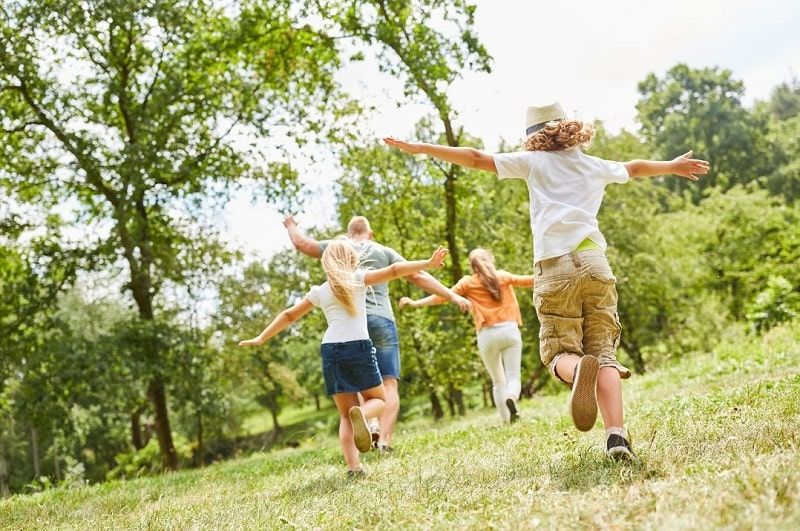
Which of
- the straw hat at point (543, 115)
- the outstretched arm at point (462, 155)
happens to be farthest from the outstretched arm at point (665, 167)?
the outstretched arm at point (462, 155)

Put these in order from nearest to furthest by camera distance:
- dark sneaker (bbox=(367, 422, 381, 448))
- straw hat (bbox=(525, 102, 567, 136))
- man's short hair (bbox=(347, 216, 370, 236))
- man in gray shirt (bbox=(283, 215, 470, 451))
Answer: straw hat (bbox=(525, 102, 567, 136))
dark sneaker (bbox=(367, 422, 381, 448))
man in gray shirt (bbox=(283, 215, 470, 451))
man's short hair (bbox=(347, 216, 370, 236))

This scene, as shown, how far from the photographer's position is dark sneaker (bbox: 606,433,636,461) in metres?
3.99

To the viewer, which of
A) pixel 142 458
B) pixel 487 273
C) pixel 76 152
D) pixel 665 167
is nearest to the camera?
pixel 665 167

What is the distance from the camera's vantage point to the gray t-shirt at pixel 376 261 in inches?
284

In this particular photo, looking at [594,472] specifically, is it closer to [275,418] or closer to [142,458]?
[142,458]

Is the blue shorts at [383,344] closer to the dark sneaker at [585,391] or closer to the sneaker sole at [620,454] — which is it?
the dark sneaker at [585,391]

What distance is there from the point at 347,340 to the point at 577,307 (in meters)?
1.99

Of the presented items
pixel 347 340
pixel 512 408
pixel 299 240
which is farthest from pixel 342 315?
pixel 512 408

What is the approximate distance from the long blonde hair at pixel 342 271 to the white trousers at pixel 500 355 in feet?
10.3

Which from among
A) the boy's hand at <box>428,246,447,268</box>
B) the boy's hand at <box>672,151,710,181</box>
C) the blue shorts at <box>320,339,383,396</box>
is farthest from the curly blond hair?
the blue shorts at <box>320,339,383,396</box>

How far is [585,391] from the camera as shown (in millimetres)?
4051

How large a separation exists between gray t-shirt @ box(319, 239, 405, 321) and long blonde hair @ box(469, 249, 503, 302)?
1.26 m

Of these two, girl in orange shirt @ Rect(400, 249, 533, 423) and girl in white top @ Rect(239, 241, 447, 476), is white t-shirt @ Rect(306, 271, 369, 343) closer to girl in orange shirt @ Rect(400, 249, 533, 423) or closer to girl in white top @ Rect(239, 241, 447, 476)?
girl in white top @ Rect(239, 241, 447, 476)

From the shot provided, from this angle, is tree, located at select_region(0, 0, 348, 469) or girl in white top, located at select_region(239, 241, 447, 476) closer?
girl in white top, located at select_region(239, 241, 447, 476)
